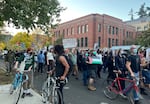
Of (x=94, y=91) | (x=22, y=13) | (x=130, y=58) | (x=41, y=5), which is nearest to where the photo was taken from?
(x=130, y=58)

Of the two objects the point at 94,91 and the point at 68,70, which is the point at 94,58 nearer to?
the point at 94,91

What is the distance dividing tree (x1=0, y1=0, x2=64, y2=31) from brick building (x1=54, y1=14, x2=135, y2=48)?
32910mm

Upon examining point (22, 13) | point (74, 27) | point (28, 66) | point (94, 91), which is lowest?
point (94, 91)

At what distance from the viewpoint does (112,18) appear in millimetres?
53375

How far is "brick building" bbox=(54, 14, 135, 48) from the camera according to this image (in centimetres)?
4894

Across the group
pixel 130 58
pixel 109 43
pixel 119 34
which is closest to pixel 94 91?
pixel 130 58

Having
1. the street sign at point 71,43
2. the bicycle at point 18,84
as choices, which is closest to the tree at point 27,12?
the street sign at point 71,43

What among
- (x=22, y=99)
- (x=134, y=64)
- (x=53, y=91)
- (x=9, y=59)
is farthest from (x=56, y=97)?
(x=9, y=59)

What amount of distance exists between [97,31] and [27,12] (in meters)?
38.4

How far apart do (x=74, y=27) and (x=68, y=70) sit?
1970 inches

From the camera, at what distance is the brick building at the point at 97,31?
48.9 m

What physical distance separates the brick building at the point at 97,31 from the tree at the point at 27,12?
108 feet

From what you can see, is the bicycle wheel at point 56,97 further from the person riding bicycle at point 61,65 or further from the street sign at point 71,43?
the street sign at point 71,43

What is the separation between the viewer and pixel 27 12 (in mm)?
11547
